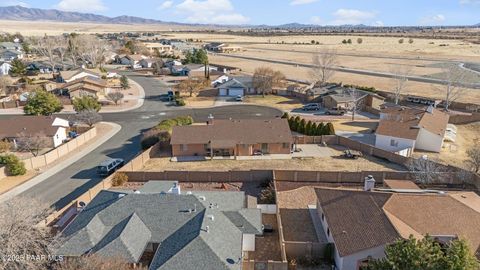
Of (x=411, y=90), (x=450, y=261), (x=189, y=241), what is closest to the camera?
(x=450, y=261)

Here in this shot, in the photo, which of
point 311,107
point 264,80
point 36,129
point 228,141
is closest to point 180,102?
point 264,80

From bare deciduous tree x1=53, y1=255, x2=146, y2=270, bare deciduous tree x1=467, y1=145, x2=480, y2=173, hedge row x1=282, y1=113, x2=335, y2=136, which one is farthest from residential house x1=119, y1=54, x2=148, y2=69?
bare deciduous tree x1=53, y1=255, x2=146, y2=270

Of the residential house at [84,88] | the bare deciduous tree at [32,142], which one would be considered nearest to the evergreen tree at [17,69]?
the residential house at [84,88]

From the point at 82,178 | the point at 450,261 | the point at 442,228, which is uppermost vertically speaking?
the point at 450,261

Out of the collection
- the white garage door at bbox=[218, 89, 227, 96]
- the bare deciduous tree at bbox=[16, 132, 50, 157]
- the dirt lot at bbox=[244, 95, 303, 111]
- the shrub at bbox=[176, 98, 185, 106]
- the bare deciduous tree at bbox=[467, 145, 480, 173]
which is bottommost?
the bare deciduous tree at bbox=[16, 132, 50, 157]

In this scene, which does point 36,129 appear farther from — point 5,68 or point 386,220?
point 5,68

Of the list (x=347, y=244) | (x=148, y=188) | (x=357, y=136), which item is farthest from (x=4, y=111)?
(x=347, y=244)

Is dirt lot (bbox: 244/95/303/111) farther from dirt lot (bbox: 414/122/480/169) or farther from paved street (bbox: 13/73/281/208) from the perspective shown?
dirt lot (bbox: 414/122/480/169)

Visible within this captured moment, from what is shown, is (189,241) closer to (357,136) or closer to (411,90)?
(357,136)
